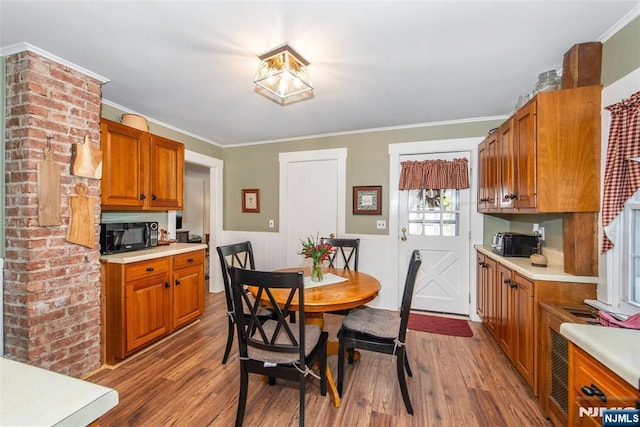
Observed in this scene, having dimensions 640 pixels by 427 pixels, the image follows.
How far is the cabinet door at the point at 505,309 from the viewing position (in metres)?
2.26

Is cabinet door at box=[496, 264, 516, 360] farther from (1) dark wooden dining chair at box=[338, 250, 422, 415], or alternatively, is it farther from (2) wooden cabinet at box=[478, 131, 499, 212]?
(1) dark wooden dining chair at box=[338, 250, 422, 415]

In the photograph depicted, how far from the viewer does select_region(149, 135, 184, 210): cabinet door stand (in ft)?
9.59

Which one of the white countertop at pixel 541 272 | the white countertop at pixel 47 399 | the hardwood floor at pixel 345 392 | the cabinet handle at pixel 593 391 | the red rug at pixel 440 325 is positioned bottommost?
the hardwood floor at pixel 345 392

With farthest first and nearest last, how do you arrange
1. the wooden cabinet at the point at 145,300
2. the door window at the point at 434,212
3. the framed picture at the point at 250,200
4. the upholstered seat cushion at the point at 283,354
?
1. the framed picture at the point at 250,200
2. the door window at the point at 434,212
3. the wooden cabinet at the point at 145,300
4. the upholstered seat cushion at the point at 283,354

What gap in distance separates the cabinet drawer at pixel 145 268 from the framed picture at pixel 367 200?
7.73 ft

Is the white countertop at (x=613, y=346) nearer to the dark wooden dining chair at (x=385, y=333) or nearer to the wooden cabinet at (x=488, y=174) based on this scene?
the dark wooden dining chair at (x=385, y=333)

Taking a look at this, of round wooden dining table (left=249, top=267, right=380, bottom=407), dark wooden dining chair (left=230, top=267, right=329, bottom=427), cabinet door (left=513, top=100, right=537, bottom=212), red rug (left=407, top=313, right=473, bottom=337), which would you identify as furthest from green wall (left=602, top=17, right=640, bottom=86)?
red rug (left=407, top=313, right=473, bottom=337)

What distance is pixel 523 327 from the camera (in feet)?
6.72

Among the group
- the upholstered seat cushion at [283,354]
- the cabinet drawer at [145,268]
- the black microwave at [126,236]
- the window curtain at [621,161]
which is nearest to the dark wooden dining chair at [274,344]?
the upholstered seat cushion at [283,354]

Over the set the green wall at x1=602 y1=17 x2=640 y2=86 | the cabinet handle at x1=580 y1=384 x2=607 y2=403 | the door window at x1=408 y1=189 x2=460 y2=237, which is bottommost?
the cabinet handle at x1=580 y1=384 x2=607 y2=403

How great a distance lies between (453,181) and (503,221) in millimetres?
732

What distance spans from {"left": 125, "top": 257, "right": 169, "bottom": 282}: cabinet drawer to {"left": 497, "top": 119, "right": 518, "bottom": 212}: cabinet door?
10.4 feet

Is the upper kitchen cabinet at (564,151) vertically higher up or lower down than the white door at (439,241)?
higher up

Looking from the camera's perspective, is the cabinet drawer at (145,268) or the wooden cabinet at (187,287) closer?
the cabinet drawer at (145,268)
